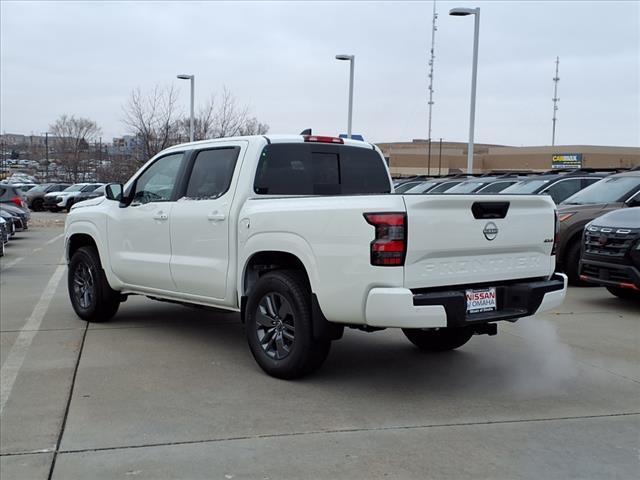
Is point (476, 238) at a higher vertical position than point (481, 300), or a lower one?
higher

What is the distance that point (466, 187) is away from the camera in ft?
59.4

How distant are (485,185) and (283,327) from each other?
1231 cm

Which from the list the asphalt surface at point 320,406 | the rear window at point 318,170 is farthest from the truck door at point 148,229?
the rear window at point 318,170

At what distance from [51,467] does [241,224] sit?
257 cm

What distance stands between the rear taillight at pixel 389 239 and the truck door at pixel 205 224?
170cm

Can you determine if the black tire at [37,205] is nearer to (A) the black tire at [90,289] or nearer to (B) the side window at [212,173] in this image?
(A) the black tire at [90,289]

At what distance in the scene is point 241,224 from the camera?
6082 mm

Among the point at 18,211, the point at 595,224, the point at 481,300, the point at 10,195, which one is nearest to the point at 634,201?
the point at 595,224

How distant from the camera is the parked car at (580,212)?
11391 mm

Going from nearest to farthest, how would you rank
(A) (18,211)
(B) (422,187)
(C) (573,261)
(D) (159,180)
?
(D) (159,180)
(C) (573,261)
(B) (422,187)
(A) (18,211)

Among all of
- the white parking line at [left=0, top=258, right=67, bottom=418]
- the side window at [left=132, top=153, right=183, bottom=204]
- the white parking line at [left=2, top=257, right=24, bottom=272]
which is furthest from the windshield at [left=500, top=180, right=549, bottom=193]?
the white parking line at [left=2, top=257, right=24, bottom=272]

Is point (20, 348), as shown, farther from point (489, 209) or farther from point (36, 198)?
point (36, 198)

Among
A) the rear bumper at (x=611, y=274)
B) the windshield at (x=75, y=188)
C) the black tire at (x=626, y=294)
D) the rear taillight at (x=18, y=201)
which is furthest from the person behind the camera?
the windshield at (x=75, y=188)

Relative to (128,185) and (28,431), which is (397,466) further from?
(128,185)
